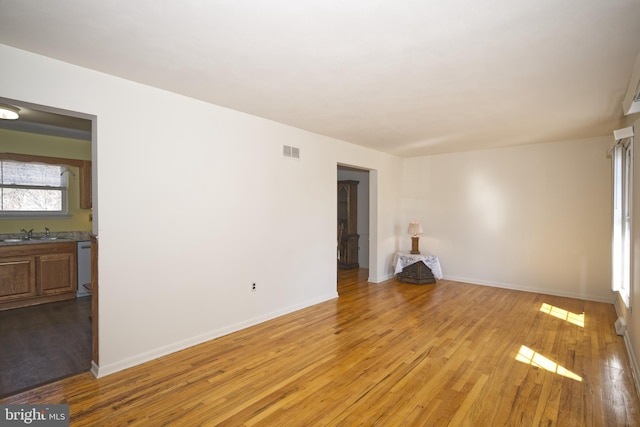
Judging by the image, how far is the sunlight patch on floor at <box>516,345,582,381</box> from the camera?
9.05 feet

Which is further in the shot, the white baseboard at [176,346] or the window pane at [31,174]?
the window pane at [31,174]

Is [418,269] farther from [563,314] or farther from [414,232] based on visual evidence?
[563,314]

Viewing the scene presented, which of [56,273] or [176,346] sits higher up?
[56,273]

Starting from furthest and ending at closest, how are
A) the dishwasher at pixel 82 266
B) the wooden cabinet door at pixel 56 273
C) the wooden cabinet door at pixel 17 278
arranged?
the dishwasher at pixel 82 266 → the wooden cabinet door at pixel 56 273 → the wooden cabinet door at pixel 17 278

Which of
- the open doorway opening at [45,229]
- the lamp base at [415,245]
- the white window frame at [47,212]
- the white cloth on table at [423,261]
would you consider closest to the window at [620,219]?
the white cloth on table at [423,261]

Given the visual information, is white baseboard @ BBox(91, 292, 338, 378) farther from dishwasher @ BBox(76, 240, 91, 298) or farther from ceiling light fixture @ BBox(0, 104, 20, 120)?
dishwasher @ BBox(76, 240, 91, 298)

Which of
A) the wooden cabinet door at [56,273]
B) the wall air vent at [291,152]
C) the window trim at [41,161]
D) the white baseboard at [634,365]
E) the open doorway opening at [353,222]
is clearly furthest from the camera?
the open doorway opening at [353,222]

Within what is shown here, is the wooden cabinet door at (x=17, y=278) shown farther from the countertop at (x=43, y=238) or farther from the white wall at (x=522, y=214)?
the white wall at (x=522, y=214)

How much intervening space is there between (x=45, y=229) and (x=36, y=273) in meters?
0.86

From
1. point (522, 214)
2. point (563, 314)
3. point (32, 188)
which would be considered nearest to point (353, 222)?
point (522, 214)

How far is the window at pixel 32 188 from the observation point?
4.93 m

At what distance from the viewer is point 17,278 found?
4.52m

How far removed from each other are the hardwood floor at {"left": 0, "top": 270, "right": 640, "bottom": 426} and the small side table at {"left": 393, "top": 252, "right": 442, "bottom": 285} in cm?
179
